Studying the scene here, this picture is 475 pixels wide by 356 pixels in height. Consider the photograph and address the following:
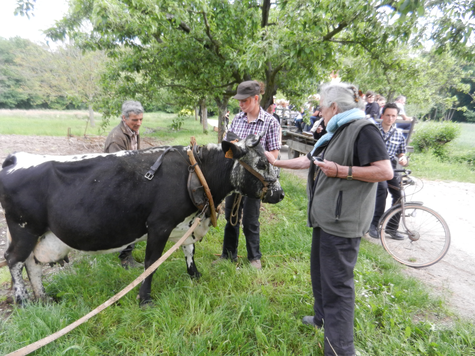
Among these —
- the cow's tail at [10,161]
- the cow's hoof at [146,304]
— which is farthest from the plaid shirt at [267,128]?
the cow's tail at [10,161]

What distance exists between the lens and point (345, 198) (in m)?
2.04

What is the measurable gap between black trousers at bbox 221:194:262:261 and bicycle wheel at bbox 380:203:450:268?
7.26ft

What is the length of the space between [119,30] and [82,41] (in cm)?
102

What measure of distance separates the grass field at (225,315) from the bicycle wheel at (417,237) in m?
0.66

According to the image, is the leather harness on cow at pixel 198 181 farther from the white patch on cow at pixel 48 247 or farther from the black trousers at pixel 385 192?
the black trousers at pixel 385 192

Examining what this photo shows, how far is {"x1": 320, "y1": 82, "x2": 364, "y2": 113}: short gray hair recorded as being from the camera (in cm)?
205

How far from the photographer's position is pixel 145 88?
6262mm

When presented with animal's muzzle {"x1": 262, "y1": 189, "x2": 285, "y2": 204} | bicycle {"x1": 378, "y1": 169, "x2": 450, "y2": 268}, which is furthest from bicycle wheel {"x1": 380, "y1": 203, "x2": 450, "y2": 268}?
animal's muzzle {"x1": 262, "y1": 189, "x2": 285, "y2": 204}

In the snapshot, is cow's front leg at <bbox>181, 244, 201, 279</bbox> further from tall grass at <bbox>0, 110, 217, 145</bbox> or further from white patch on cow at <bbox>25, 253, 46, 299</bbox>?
tall grass at <bbox>0, 110, 217, 145</bbox>

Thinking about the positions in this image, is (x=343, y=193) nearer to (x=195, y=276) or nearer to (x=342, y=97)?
(x=342, y=97)

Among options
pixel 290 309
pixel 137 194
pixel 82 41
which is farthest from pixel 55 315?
pixel 82 41

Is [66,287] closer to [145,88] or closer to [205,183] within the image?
[205,183]

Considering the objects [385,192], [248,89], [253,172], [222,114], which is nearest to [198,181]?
[253,172]

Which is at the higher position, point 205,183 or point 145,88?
point 145,88
